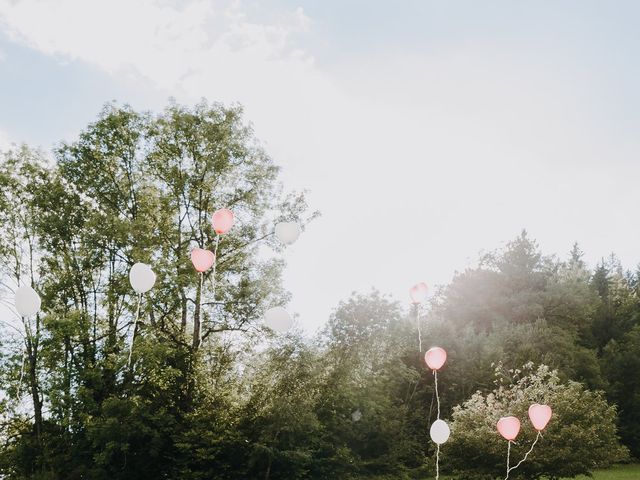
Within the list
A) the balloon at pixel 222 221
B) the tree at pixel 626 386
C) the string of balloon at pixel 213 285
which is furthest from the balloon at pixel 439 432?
the tree at pixel 626 386

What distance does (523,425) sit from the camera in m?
11.4

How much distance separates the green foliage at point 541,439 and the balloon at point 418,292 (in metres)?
4.84

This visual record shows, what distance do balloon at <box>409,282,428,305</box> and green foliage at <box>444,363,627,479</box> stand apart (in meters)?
4.84

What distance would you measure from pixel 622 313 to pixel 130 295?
2930 cm

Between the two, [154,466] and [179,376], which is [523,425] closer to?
[179,376]

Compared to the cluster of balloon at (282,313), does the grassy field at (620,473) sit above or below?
below

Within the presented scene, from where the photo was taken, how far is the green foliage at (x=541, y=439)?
11172mm

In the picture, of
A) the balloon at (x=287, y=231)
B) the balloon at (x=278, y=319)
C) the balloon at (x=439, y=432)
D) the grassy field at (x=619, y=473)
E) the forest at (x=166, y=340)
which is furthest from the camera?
the grassy field at (x=619, y=473)

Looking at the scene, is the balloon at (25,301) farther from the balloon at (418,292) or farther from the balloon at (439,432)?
the balloon at (439,432)

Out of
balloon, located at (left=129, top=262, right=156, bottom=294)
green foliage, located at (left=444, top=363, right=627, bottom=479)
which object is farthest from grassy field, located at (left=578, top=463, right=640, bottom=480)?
balloon, located at (left=129, top=262, right=156, bottom=294)

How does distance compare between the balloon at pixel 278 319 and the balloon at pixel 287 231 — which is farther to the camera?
the balloon at pixel 287 231

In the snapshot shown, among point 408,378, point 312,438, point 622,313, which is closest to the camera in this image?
point 312,438

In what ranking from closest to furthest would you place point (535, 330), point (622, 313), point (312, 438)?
point (312, 438)
point (535, 330)
point (622, 313)

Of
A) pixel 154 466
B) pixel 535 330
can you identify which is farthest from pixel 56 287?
pixel 535 330
